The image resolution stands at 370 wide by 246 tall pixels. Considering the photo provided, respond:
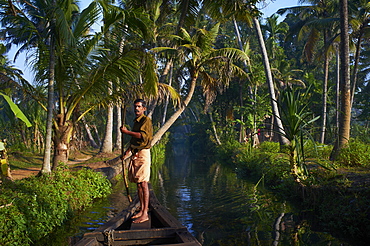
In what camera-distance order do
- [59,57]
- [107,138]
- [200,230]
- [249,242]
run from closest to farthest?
[249,242]
[200,230]
[59,57]
[107,138]

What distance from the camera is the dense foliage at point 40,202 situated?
4.85 m

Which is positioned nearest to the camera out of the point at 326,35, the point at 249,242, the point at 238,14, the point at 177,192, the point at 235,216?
the point at 249,242

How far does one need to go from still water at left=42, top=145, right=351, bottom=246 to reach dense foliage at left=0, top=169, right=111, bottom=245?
253mm

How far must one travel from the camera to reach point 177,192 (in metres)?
10.6

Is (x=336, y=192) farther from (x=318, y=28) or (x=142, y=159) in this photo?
(x=318, y=28)

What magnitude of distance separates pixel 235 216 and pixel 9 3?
7250mm

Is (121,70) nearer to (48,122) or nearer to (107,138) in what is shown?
(48,122)

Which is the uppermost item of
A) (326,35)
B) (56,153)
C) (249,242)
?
(326,35)

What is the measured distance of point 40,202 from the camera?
582 cm

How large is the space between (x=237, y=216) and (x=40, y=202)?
4143 millimetres

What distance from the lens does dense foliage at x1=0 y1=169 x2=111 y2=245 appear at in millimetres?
4848

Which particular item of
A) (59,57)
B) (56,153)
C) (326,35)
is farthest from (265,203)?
(326,35)

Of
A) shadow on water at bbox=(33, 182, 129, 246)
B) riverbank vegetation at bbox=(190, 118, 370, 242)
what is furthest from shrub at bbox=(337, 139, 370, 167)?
shadow on water at bbox=(33, 182, 129, 246)

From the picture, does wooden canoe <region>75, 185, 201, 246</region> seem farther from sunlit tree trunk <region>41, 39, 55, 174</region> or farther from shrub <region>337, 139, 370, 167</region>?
shrub <region>337, 139, 370, 167</region>
